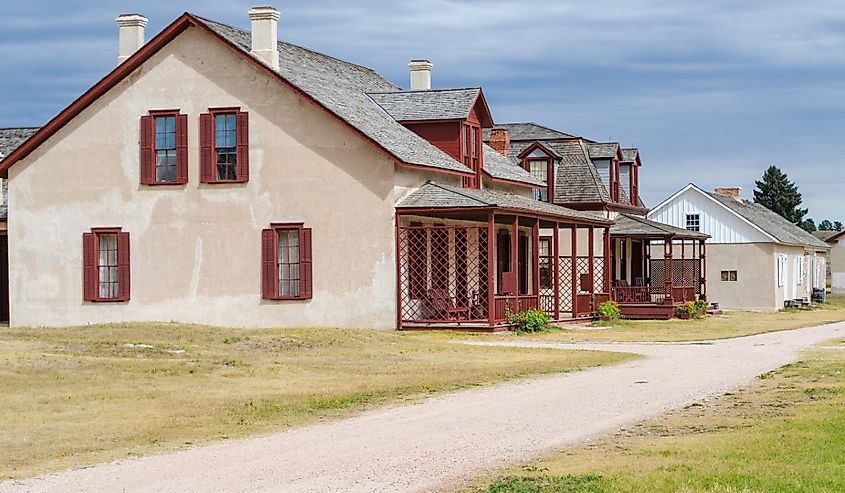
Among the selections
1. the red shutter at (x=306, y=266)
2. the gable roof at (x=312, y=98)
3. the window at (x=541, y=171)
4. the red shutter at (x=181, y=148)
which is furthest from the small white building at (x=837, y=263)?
the red shutter at (x=181, y=148)

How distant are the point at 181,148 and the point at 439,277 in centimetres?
778

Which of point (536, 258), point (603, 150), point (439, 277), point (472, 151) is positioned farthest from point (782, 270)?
point (536, 258)

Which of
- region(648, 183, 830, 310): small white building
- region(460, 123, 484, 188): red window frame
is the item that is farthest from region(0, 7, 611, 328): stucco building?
region(648, 183, 830, 310): small white building

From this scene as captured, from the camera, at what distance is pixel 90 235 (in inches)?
1451

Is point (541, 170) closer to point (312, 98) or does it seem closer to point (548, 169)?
point (548, 169)

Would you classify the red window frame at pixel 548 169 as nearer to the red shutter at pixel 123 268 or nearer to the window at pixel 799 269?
the window at pixel 799 269

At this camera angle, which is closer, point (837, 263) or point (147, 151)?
point (147, 151)

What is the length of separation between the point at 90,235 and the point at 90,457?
79.4 feet

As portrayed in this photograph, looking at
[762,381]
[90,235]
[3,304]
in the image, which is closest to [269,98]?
[90,235]

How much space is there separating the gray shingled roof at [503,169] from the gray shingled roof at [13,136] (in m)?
15.1

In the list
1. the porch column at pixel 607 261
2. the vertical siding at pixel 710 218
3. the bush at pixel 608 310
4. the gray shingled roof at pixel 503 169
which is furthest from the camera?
the vertical siding at pixel 710 218

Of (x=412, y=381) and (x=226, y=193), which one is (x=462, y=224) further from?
(x=412, y=381)

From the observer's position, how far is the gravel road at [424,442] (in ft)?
38.6

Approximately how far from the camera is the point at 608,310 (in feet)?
136
